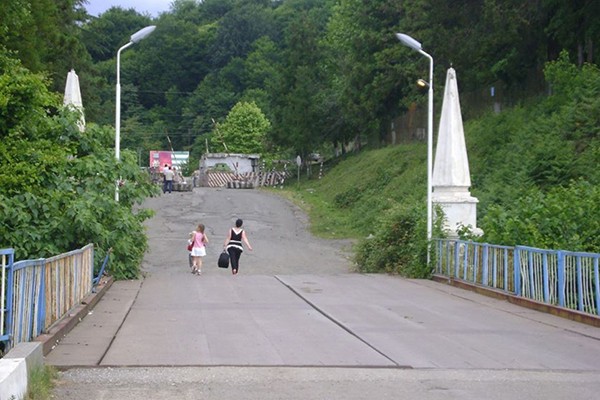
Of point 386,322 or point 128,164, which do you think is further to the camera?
point 128,164

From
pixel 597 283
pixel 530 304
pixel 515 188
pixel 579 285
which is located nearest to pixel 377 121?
pixel 515 188

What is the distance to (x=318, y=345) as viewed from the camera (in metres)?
11.8

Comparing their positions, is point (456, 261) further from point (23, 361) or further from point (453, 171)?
point (23, 361)

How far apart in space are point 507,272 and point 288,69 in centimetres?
5464

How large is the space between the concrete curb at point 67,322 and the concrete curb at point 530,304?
26.5 feet

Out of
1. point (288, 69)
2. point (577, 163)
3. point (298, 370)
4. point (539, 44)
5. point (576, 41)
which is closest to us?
point (298, 370)

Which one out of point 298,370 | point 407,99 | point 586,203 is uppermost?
point 407,99

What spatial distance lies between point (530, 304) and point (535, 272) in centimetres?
61

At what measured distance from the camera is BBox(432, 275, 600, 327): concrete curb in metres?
14.9

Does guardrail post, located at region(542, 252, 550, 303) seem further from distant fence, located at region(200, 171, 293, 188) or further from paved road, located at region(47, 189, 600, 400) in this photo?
distant fence, located at region(200, 171, 293, 188)

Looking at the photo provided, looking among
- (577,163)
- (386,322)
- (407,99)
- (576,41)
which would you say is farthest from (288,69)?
(386,322)

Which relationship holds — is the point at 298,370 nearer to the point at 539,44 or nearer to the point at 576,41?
the point at 576,41

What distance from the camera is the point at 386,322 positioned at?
14.4 meters

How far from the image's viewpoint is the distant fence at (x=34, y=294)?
9656mm
